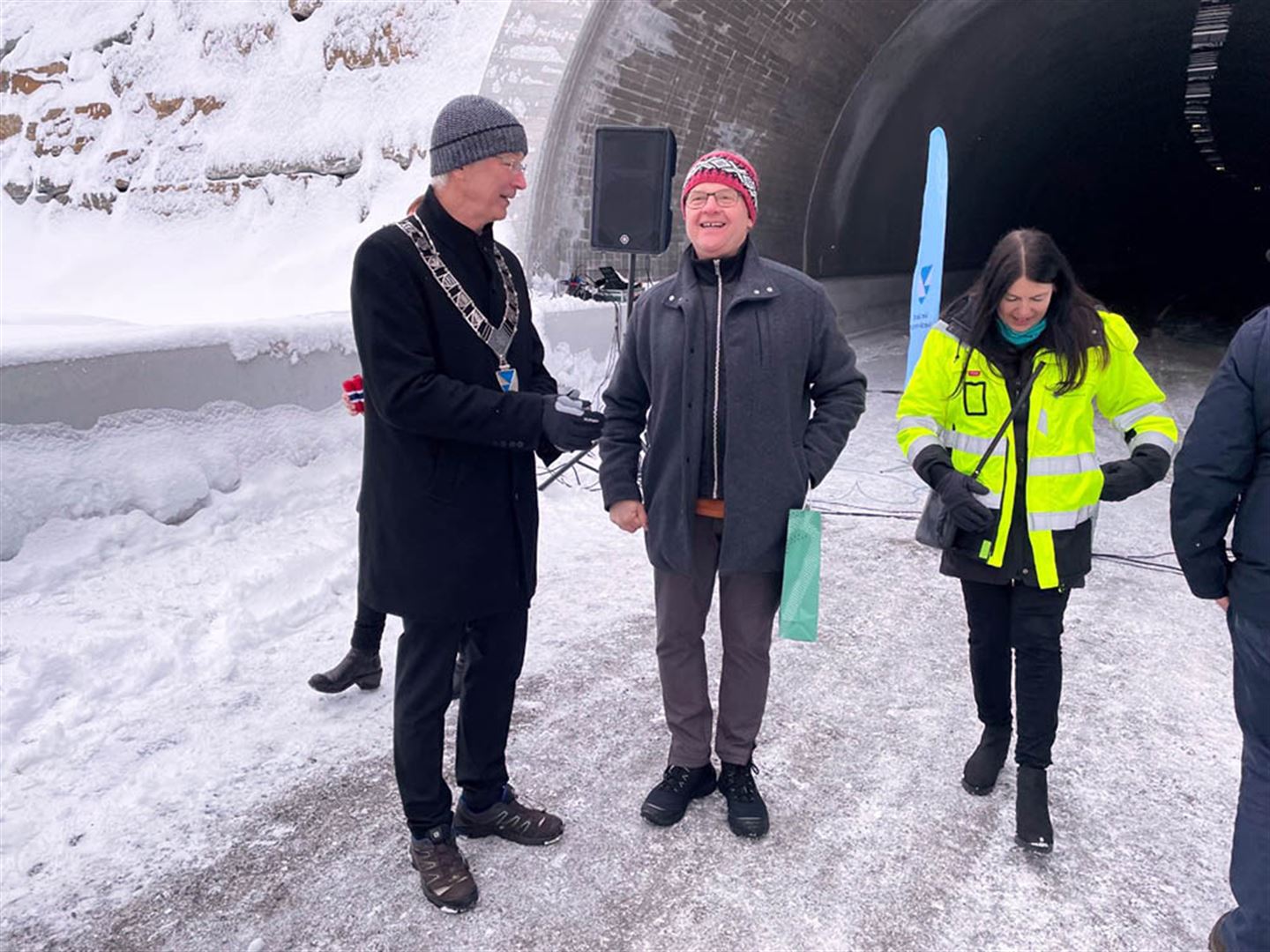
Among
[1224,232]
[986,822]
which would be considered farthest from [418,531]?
[1224,232]

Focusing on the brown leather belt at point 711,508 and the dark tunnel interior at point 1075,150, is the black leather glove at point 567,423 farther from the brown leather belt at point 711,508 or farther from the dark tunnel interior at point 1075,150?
the dark tunnel interior at point 1075,150

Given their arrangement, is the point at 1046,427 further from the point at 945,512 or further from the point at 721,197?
the point at 721,197

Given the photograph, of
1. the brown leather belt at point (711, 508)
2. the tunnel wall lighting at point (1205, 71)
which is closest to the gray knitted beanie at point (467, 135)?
the brown leather belt at point (711, 508)

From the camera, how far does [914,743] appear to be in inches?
137

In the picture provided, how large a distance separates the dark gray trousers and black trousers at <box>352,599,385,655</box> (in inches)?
52.7

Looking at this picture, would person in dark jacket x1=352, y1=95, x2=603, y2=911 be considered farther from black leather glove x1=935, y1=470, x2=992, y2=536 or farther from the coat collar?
black leather glove x1=935, y1=470, x2=992, y2=536

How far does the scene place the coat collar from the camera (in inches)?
108

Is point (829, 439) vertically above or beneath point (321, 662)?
above

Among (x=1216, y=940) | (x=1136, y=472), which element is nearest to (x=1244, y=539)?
(x=1136, y=472)

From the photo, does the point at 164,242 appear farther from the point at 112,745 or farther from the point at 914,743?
the point at 914,743

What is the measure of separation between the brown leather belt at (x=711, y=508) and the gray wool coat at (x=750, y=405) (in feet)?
0.13

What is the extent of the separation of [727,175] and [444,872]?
82.4 inches

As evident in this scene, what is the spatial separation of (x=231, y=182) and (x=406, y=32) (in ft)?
9.39

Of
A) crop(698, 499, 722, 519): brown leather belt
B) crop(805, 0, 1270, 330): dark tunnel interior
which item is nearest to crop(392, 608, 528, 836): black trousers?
crop(698, 499, 722, 519): brown leather belt
